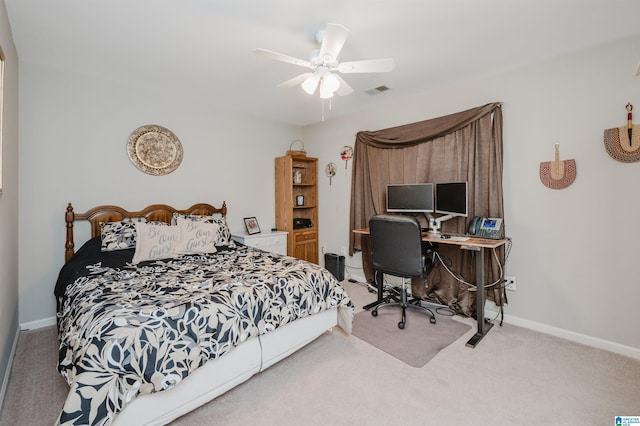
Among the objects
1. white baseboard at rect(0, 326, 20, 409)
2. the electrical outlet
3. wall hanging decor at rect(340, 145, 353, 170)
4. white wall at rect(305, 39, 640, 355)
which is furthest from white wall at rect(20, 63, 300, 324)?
the electrical outlet

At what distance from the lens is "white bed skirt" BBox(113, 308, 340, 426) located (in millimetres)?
1418

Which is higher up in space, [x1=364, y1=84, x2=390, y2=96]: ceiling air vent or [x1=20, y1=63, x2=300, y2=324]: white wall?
[x1=364, y1=84, x2=390, y2=96]: ceiling air vent

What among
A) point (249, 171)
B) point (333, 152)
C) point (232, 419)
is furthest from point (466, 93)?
point (232, 419)

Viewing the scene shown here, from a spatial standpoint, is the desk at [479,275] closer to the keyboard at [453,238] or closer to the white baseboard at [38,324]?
the keyboard at [453,238]

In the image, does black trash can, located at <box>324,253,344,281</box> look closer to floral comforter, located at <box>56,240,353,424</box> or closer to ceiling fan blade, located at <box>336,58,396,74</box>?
floral comforter, located at <box>56,240,353,424</box>

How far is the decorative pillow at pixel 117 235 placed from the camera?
277 cm

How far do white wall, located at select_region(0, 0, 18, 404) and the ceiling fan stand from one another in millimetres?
1802

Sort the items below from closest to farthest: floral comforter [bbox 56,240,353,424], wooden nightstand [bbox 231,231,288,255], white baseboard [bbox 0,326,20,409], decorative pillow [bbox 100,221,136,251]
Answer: floral comforter [bbox 56,240,353,424], white baseboard [bbox 0,326,20,409], decorative pillow [bbox 100,221,136,251], wooden nightstand [bbox 231,231,288,255]

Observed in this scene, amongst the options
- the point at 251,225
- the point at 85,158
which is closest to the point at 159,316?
the point at 85,158

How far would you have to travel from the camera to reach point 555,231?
2543mm

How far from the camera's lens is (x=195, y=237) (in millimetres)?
2971

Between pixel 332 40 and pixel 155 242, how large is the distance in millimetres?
2306

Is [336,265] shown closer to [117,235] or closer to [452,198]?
[452,198]

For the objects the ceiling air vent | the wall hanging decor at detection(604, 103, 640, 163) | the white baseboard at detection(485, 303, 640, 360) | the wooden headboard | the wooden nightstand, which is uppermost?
the ceiling air vent
